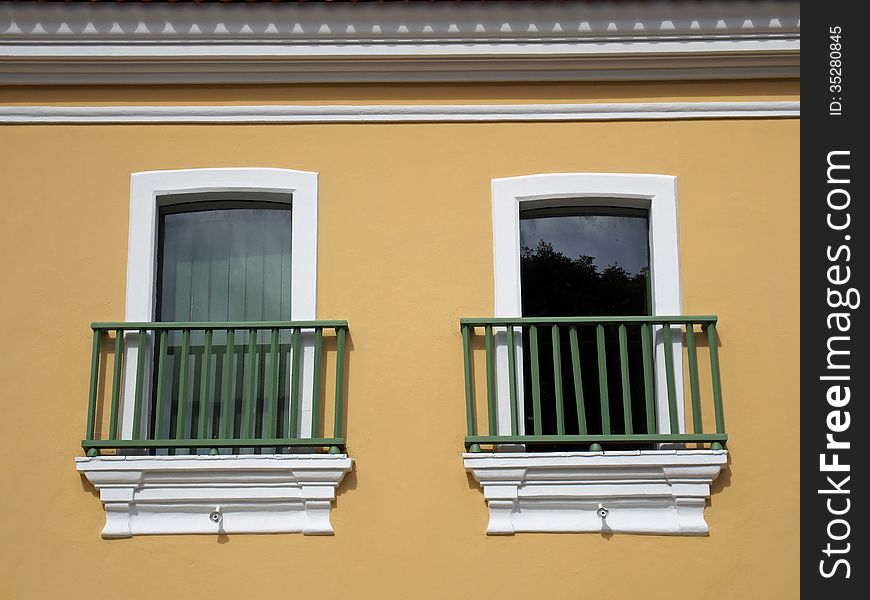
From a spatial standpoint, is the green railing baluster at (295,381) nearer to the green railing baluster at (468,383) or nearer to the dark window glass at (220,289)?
the dark window glass at (220,289)

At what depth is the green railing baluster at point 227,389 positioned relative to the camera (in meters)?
7.09

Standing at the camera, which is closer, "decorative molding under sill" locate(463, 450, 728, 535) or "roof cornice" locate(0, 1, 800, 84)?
"decorative molding under sill" locate(463, 450, 728, 535)

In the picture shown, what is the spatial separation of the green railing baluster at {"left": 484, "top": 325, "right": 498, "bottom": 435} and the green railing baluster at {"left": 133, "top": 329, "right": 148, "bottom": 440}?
218 centimetres

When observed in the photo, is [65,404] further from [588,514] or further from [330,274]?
[588,514]

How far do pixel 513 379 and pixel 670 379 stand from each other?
3.21ft

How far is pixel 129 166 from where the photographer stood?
298 inches

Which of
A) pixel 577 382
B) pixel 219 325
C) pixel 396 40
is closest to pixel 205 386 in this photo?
pixel 219 325

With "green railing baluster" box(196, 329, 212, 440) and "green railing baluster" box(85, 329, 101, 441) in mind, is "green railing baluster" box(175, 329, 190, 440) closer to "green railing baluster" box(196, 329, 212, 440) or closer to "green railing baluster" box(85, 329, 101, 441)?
"green railing baluster" box(196, 329, 212, 440)

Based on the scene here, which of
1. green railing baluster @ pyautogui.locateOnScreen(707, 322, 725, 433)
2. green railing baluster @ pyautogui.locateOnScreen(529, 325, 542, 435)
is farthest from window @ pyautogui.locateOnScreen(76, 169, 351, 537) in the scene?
green railing baluster @ pyautogui.locateOnScreen(707, 322, 725, 433)

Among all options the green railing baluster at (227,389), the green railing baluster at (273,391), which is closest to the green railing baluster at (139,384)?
the green railing baluster at (227,389)

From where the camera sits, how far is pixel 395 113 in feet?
25.0

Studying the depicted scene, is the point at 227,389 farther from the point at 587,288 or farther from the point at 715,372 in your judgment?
the point at 715,372

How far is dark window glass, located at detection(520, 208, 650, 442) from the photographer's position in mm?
7340
